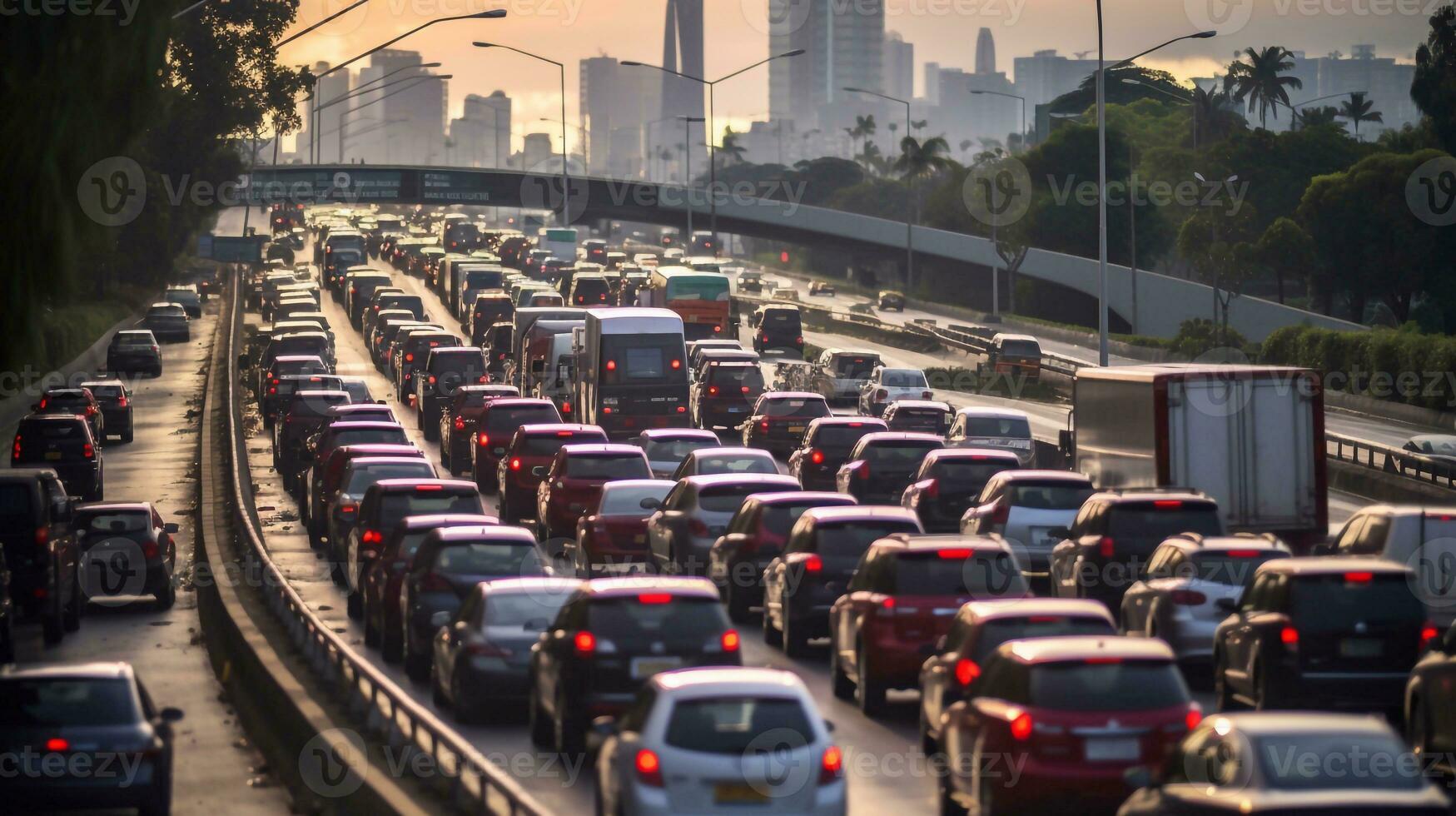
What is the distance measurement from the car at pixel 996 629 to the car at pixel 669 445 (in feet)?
60.5

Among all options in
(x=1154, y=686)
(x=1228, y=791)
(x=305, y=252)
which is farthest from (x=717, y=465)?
(x=305, y=252)

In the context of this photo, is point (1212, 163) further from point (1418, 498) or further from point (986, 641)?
point (986, 641)

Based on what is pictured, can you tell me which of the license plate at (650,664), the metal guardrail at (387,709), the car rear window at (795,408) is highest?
the car rear window at (795,408)

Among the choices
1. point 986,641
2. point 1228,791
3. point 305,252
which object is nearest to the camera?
point 1228,791

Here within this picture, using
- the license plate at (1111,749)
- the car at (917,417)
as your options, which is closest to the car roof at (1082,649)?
the license plate at (1111,749)

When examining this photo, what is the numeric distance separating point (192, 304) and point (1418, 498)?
7120cm

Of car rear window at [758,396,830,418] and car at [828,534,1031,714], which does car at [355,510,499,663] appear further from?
car rear window at [758,396,830,418]

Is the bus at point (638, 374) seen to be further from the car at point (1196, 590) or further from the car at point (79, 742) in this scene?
the car at point (79, 742)

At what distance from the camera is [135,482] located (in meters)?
44.8

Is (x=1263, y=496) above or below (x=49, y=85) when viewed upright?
below

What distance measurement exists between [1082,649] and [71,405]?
3949 centimetres

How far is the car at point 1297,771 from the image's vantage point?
9.88m

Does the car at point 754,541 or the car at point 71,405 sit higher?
the car at point 71,405

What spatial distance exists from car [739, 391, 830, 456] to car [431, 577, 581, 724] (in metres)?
24.9
